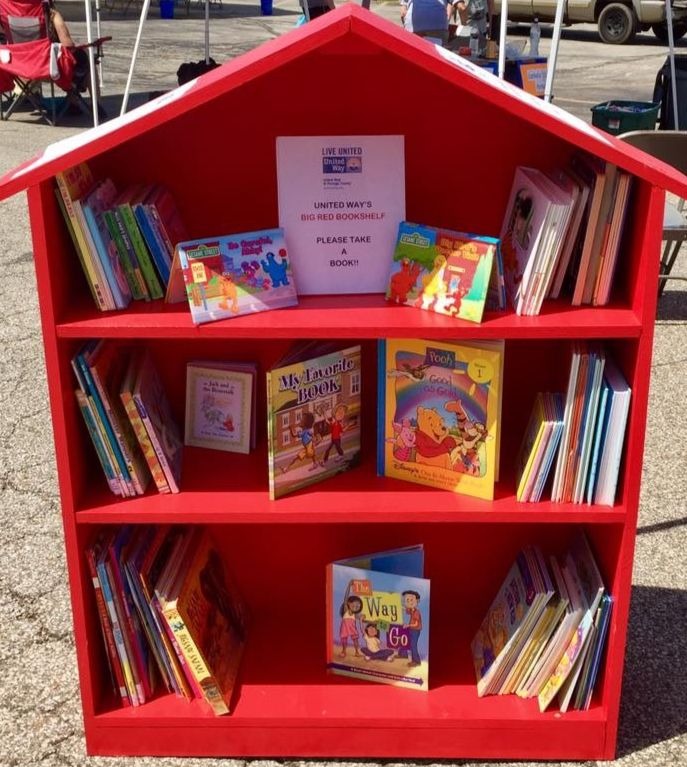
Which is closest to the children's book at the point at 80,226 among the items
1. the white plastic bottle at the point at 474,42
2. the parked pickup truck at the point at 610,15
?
the white plastic bottle at the point at 474,42

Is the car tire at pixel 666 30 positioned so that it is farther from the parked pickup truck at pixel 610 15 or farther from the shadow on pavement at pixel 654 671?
the shadow on pavement at pixel 654 671

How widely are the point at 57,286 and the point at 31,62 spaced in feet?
29.5

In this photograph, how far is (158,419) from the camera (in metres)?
2.37

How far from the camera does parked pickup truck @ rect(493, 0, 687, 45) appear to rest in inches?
664

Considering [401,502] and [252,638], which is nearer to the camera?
[401,502]

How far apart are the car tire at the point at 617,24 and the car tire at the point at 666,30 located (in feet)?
1.49

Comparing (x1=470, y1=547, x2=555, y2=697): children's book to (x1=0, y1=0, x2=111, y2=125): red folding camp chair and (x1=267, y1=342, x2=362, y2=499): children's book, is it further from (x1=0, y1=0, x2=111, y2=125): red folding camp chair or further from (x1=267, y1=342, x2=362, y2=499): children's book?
(x1=0, y1=0, x2=111, y2=125): red folding camp chair

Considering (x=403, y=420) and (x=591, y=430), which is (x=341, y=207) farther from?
(x=591, y=430)

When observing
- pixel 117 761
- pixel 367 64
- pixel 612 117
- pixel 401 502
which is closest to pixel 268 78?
pixel 367 64

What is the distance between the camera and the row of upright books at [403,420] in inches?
86.7

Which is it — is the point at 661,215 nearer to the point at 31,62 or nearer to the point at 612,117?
the point at 612,117

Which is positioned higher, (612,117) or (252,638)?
(612,117)

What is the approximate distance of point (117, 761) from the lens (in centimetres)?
245

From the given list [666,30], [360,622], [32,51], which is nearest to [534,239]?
[360,622]
